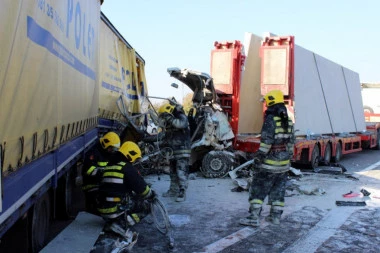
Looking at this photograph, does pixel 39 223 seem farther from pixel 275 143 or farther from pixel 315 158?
pixel 315 158

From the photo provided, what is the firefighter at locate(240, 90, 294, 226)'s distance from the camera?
19.9ft

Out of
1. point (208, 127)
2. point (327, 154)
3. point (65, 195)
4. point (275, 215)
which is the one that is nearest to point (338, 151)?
point (327, 154)

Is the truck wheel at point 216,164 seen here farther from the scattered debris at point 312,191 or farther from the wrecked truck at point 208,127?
the scattered debris at point 312,191

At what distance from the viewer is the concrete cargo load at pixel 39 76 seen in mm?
2623

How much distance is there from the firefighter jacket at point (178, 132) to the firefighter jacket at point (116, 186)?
3364 mm

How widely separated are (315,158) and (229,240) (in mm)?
7179

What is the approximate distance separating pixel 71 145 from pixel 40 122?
1.85m

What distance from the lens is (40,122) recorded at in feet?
11.7

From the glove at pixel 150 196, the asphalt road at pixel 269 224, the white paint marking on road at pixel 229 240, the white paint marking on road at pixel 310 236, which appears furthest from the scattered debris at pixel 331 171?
the glove at pixel 150 196

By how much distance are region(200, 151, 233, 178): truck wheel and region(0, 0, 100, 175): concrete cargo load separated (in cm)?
425

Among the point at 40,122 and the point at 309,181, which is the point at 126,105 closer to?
the point at 309,181

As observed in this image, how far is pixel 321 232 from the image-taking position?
571cm

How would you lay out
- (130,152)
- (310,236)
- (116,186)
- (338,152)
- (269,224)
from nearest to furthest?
1. (116,186)
2. (130,152)
3. (310,236)
4. (269,224)
5. (338,152)

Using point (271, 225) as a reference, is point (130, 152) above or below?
above
